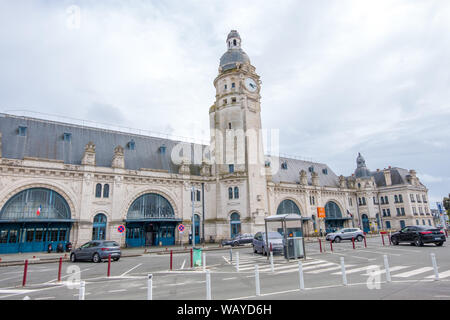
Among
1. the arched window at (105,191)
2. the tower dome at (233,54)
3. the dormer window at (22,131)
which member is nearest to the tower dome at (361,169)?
the tower dome at (233,54)

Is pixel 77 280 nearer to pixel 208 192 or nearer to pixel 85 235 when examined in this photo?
pixel 85 235

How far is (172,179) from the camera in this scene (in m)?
38.0

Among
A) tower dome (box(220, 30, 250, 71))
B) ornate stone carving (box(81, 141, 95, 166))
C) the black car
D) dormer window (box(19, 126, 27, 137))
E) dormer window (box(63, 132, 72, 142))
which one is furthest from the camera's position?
tower dome (box(220, 30, 250, 71))

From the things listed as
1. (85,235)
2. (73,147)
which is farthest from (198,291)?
(73,147)

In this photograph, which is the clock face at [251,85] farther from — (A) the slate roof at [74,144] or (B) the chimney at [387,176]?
(B) the chimney at [387,176]

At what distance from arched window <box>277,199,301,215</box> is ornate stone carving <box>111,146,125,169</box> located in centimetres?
2527

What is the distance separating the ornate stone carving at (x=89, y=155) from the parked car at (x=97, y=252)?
46.2 feet

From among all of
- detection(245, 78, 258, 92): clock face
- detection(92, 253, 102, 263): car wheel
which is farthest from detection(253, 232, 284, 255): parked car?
detection(245, 78, 258, 92): clock face

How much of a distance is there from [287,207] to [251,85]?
20691 millimetres

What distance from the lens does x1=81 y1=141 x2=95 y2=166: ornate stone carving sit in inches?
1278

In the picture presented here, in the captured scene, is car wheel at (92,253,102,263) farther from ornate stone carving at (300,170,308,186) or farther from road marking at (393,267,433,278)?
ornate stone carving at (300,170,308,186)

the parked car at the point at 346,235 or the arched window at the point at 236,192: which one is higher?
the arched window at the point at 236,192

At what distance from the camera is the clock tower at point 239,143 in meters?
38.1

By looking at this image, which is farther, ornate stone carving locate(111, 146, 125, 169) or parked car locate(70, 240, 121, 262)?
ornate stone carving locate(111, 146, 125, 169)
